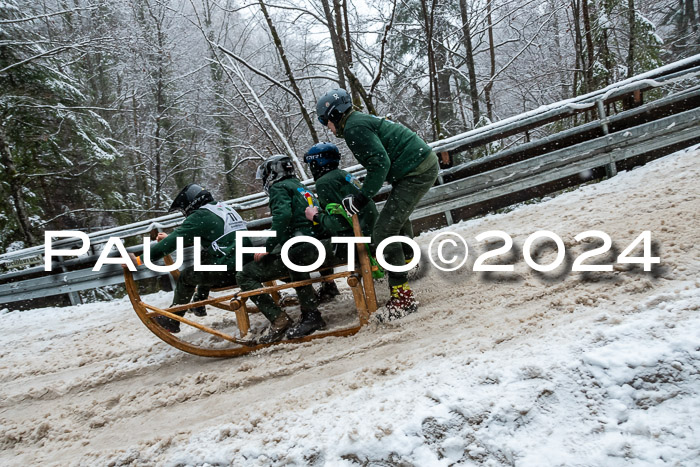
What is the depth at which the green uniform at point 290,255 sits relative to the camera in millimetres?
4520

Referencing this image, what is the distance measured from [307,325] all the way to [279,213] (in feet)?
3.78

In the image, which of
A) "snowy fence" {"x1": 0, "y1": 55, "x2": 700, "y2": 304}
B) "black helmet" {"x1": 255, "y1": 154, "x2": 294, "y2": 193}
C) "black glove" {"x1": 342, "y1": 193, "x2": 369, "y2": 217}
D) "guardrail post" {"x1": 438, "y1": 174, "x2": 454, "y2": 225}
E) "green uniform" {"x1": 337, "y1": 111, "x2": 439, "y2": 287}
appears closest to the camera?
"black glove" {"x1": 342, "y1": 193, "x2": 369, "y2": 217}

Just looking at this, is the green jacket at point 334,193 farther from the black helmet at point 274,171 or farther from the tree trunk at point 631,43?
the tree trunk at point 631,43

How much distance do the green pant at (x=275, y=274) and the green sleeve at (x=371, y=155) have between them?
971mm

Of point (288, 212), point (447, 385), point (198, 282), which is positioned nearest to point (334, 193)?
point (288, 212)

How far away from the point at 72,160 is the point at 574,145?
1441 cm

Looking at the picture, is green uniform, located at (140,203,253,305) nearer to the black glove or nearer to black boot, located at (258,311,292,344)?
black boot, located at (258,311,292,344)

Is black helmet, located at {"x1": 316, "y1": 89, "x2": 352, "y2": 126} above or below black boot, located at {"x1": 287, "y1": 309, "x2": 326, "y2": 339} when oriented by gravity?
above

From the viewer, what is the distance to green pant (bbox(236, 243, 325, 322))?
15.0ft

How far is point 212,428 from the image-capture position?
3.18 metres

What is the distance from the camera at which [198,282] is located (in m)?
5.03

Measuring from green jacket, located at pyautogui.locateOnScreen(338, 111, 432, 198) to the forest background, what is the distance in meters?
6.31

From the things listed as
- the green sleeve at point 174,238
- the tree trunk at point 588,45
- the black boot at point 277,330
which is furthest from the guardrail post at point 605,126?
the green sleeve at point 174,238

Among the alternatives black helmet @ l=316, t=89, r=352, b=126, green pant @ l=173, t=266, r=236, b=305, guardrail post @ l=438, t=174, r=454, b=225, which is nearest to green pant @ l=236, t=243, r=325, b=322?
green pant @ l=173, t=266, r=236, b=305
